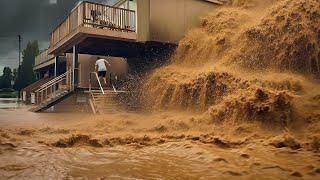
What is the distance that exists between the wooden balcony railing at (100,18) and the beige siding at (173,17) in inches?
37.5

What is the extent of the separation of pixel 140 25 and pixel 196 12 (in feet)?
9.94

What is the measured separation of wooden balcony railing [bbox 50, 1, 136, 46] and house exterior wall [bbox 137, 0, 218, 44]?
1.68 feet

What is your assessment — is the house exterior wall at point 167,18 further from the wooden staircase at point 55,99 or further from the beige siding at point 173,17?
the wooden staircase at point 55,99

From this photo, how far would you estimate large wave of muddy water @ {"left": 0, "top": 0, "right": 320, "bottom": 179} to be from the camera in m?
5.54

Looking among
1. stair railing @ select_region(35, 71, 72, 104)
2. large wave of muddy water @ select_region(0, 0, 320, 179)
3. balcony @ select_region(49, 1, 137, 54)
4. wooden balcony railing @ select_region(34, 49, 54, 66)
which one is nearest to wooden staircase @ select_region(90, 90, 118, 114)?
large wave of muddy water @ select_region(0, 0, 320, 179)

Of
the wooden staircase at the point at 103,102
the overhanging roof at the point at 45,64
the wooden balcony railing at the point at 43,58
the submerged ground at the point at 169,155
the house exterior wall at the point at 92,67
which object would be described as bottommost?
the submerged ground at the point at 169,155

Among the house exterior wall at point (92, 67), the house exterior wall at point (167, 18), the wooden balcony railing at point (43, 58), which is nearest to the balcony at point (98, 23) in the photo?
the house exterior wall at point (167, 18)

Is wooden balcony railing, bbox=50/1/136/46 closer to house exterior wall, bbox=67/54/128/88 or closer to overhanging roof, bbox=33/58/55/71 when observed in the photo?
house exterior wall, bbox=67/54/128/88

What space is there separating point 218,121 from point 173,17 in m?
7.74

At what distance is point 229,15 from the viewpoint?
47.6 feet

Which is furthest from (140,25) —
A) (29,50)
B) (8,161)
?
(29,50)

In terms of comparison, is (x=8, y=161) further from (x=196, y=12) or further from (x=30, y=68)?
(x=30, y=68)

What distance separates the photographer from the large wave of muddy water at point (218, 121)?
5.54 meters

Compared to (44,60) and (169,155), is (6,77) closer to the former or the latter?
(44,60)
